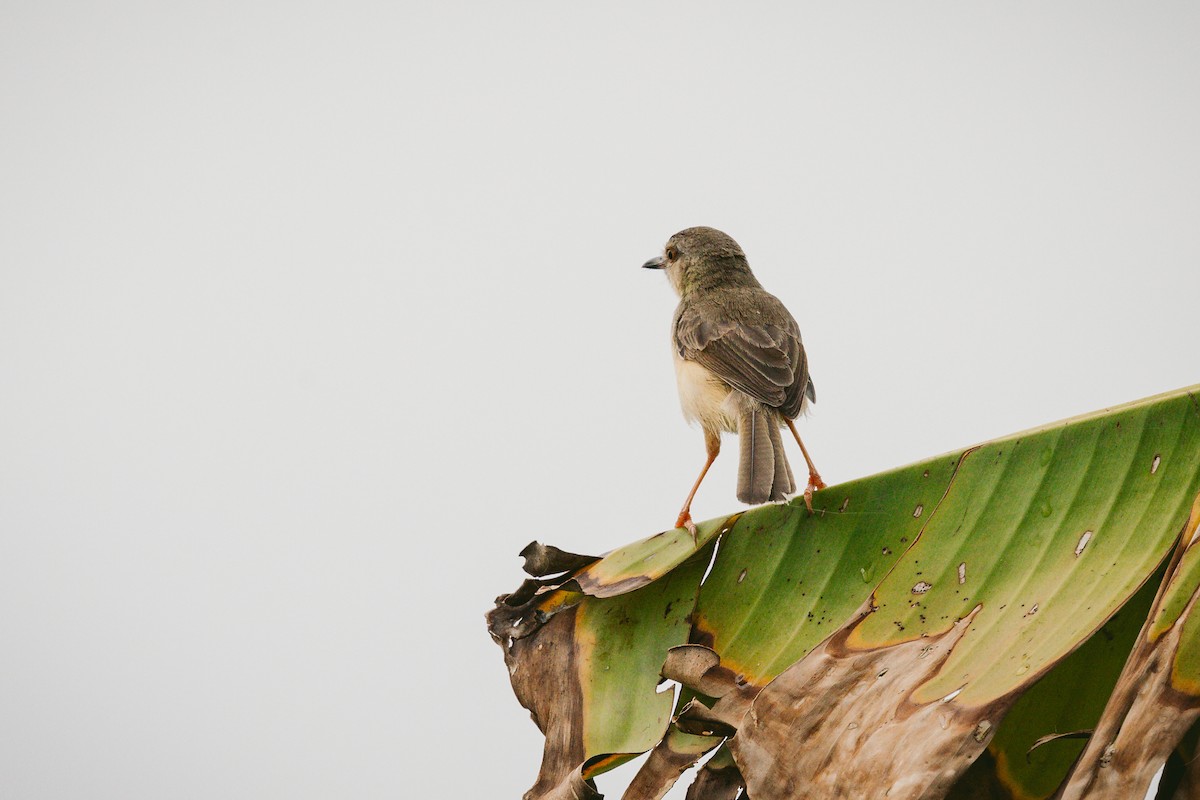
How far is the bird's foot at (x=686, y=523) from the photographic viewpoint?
135 inches

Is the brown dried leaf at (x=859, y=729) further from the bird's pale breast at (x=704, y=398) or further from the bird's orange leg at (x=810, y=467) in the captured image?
the bird's pale breast at (x=704, y=398)

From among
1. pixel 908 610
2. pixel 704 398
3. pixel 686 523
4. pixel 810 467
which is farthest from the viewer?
pixel 704 398

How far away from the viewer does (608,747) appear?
116 inches

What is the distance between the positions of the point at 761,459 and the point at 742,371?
73 centimetres

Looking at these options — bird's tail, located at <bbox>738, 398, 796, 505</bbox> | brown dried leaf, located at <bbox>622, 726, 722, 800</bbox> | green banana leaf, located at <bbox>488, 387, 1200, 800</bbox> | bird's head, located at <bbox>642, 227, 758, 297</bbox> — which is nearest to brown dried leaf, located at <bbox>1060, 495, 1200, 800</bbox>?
green banana leaf, located at <bbox>488, 387, 1200, 800</bbox>

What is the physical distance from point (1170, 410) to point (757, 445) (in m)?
1.58

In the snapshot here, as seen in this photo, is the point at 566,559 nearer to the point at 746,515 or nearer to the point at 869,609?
the point at 746,515

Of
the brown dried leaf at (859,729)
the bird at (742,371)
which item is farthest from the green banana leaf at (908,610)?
the bird at (742,371)

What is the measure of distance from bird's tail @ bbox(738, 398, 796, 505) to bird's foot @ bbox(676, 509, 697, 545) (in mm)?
232

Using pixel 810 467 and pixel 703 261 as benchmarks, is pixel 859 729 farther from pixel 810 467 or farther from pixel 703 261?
pixel 703 261

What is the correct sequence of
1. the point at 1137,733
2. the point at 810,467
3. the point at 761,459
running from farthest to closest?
the point at 810,467, the point at 761,459, the point at 1137,733

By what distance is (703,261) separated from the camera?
20.0 feet

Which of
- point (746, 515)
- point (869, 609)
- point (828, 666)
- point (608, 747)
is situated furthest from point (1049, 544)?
point (608, 747)

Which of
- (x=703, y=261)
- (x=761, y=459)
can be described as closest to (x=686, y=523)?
(x=761, y=459)
